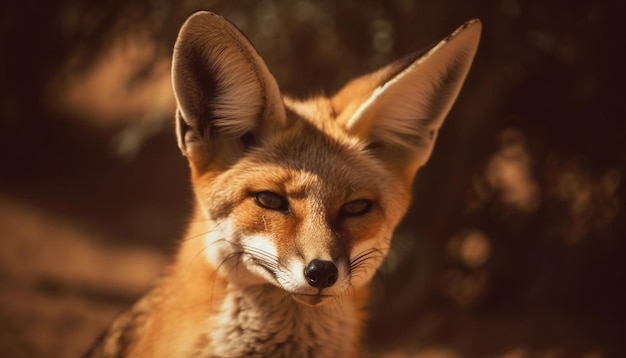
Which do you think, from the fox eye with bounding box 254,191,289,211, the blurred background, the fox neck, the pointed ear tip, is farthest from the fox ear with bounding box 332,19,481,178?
the blurred background

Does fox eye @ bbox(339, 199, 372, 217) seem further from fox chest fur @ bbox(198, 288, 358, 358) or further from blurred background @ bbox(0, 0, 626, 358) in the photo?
blurred background @ bbox(0, 0, 626, 358)

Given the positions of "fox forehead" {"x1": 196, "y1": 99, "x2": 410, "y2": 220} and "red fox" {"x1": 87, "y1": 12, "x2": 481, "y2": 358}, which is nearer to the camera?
"red fox" {"x1": 87, "y1": 12, "x2": 481, "y2": 358}

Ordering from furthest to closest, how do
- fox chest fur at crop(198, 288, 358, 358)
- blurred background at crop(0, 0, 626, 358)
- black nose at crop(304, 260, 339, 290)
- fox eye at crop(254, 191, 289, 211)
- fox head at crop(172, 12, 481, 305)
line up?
blurred background at crop(0, 0, 626, 358), fox chest fur at crop(198, 288, 358, 358), fox eye at crop(254, 191, 289, 211), fox head at crop(172, 12, 481, 305), black nose at crop(304, 260, 339, 290)

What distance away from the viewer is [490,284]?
506cm

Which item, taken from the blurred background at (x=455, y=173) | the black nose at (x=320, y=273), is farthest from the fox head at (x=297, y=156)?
the blurred background at (x=455, y=173)

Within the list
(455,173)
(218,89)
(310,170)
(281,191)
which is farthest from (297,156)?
→ (455,173)

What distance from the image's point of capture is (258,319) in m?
2.54

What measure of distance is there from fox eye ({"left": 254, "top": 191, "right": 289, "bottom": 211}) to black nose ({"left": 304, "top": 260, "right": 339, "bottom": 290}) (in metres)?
0.29

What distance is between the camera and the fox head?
232cm

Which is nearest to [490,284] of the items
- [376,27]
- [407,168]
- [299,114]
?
[376,27]

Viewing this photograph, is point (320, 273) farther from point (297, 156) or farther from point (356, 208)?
point (297, 156)

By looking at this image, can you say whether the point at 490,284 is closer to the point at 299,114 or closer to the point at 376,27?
the point at 376,27

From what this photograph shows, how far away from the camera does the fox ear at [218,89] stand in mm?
2301

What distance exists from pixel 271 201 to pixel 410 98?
2.30 feet
